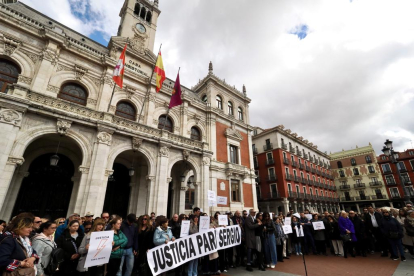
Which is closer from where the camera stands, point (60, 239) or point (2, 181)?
point (60, 239)

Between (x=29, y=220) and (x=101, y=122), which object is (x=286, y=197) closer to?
(x=101, y=122)

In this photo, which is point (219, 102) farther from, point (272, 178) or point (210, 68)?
point (272, 178)

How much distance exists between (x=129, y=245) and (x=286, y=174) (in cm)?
2843

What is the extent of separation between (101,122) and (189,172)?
8.82 metres

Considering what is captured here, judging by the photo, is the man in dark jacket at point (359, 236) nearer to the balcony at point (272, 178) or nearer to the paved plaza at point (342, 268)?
the paved plaza at point (342, 268)

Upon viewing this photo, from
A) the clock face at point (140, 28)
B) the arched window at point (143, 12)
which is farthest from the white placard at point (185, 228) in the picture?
the arched window at point (143, 12)

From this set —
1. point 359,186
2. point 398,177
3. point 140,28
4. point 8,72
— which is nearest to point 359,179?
point 359,186

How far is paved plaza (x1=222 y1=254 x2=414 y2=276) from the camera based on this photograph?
576 cm

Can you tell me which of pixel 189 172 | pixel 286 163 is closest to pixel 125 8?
pixel 189 172

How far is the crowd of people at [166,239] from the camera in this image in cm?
293

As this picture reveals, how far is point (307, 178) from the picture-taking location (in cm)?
3366

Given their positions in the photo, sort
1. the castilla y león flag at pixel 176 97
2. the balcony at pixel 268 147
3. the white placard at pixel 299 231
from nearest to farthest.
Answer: the white placard at pixel 299 231, the castilla y león flag at pixel 176 97, the balcony at pixel 268 147

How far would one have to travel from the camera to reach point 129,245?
4.74 metres

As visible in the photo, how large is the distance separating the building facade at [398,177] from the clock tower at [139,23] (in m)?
48.6
